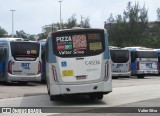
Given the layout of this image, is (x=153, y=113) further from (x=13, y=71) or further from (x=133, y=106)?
(x=13, y=71)

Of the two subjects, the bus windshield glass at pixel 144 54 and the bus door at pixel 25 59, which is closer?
the bus door at pixel 25 59

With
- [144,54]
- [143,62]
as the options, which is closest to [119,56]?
[143,62]

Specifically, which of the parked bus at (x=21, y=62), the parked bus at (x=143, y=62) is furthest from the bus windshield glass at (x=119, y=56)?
the parked bus at (x=21, y=62)

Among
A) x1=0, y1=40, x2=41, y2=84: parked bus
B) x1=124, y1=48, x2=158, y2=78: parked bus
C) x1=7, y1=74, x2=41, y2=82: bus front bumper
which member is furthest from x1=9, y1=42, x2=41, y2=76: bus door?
x1=124, y1=48, x2=158, y2=78: parked bus

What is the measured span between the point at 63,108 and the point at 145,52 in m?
27.1

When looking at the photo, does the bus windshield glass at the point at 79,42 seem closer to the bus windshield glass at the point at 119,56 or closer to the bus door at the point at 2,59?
the bus door at the point at 2,59

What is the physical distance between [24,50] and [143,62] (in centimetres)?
1716

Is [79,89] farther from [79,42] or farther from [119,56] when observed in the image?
Result: [119,56]

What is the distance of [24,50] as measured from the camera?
2711cm

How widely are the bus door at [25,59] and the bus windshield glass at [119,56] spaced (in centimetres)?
1267

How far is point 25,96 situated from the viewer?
2080cm

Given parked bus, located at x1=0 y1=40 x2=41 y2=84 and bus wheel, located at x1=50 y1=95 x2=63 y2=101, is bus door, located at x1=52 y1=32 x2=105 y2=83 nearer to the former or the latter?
bus wheel, located at x1=50 y1=95 x2=63 y2=101

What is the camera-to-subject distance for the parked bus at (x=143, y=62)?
41.8 m

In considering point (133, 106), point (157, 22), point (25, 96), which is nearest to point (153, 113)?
point (133, 106)
